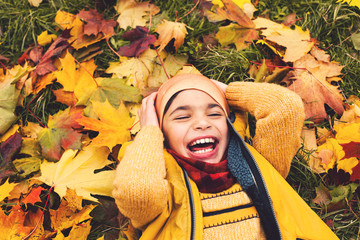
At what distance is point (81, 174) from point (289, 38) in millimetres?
1883

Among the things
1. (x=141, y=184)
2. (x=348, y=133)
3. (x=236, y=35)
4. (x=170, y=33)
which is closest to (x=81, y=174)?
(x=141, y=184)

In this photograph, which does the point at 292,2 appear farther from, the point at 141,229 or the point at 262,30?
the point at 141,229

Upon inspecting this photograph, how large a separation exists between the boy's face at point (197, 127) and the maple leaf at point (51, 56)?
119 centimetres

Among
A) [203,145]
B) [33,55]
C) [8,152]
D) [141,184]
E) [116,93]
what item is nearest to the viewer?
[141,184]

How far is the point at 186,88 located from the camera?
1910 mm

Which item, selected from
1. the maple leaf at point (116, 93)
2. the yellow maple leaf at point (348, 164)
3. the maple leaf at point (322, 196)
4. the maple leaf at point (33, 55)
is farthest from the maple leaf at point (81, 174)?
the yellow maple leaf at point (348, 164)

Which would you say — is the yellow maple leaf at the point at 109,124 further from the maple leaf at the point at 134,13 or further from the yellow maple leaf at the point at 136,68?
the maple leaf at the point at 134,13

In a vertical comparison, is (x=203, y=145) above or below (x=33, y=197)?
above

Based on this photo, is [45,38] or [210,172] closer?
[210,172]

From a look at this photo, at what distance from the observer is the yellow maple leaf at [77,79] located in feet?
7.43

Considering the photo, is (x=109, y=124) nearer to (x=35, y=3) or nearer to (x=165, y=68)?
(x=165, y=68)

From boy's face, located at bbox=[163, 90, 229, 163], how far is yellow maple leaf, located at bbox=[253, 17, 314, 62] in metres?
0.89

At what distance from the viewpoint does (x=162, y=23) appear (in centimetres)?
252

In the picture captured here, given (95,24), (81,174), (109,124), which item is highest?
(95,24)
